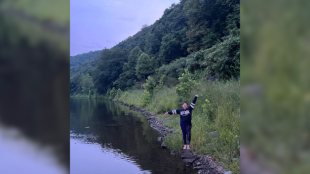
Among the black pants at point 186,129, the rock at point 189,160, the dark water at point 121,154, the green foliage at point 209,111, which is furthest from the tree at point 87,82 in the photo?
the rock at point 189,160

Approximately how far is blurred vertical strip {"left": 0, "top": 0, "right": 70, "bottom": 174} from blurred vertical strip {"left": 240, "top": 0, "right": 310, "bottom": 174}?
0.99 m

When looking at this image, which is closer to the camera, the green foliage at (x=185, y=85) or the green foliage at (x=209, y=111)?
the green foliage at (x=209, y=111)

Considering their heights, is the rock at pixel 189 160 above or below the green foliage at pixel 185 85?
below

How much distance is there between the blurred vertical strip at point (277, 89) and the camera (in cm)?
108

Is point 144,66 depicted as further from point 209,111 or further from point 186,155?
point 186,155

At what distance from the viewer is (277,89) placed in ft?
3.61

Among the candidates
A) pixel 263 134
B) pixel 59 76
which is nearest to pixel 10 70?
pixel 59 76

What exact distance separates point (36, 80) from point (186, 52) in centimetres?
2651

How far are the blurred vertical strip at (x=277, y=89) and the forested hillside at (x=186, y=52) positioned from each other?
8.71 meters

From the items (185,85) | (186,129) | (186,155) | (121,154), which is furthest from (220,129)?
(185,85)

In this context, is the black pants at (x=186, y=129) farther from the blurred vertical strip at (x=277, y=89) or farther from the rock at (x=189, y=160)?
the blurred vertical strip at (x=277, y=89)

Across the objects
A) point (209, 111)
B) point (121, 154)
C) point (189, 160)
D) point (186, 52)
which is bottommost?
point (121, 154)

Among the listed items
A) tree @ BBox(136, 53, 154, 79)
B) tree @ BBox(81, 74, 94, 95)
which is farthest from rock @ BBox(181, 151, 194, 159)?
tree @ BBox(81, 74, 94, 95)

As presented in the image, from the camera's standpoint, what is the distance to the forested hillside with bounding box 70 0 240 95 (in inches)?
421
